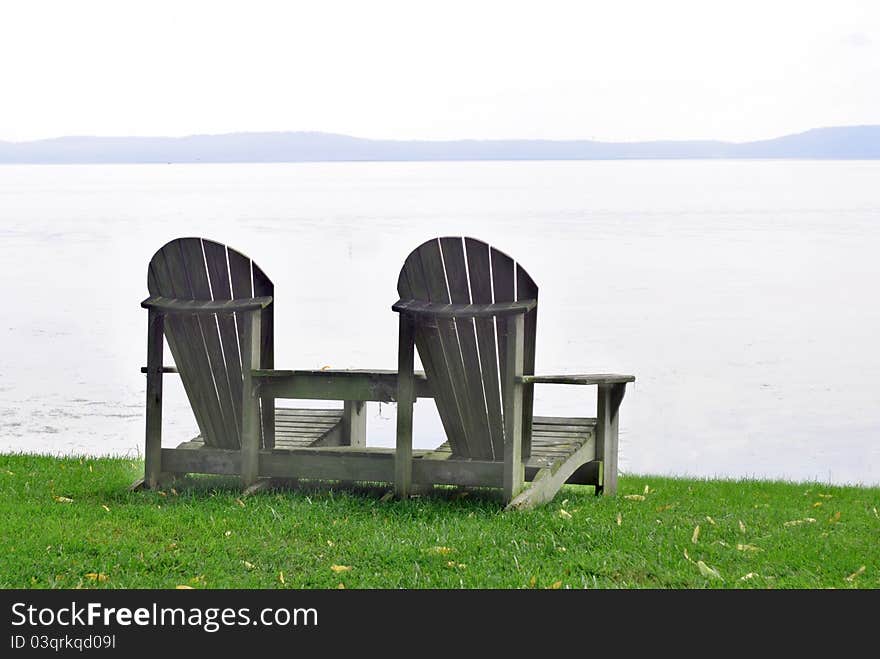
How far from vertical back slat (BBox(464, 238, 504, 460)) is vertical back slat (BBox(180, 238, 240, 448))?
1.32m

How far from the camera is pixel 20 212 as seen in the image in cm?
4559

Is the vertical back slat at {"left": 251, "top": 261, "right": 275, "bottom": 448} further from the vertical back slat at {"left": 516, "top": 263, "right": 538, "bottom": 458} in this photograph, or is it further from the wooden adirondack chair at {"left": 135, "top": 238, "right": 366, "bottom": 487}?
the vertical back slat at {"left": 516, "top": 263, "right": 538, "bottom": 458}

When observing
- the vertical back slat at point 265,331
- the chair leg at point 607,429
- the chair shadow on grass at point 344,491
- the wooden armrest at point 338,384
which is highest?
the vertical back slat at point 265,331

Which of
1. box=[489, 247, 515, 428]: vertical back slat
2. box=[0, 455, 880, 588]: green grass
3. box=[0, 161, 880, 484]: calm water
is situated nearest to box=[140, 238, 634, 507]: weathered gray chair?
box=[489, 247, 515, 428]: vertical back slat

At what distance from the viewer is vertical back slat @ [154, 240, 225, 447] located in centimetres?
664

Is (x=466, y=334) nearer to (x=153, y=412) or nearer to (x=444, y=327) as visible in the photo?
(x=444, y=327)

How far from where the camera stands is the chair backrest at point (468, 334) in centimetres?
622

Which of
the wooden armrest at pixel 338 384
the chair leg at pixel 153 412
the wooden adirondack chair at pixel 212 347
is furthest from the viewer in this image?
the chair leg at pixel 153 412

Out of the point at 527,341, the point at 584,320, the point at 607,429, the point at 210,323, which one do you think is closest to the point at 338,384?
the point at 210,323

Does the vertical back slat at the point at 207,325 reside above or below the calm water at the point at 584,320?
above

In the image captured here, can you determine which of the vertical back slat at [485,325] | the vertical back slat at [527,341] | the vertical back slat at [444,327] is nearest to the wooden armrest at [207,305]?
the vertical back slat at [444,327]

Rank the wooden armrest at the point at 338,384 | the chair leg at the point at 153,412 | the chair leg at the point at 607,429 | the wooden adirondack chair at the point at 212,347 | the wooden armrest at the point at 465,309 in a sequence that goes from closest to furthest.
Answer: the wooden armrest at the point at 465,309, the wooden armrest at the point at 338,384, the wooden adirondack chair at the point at 212,347, the chair leg at the point at 153,412, the chair leg at the point at 607,429

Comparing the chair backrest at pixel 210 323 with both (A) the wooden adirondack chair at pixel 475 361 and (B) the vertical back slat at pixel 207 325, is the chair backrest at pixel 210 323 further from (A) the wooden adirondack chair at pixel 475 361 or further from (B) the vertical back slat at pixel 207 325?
(A) the wooden adirondack chair at pixel 475 361

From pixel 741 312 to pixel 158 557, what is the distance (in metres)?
14.9
